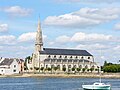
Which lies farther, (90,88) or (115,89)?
(115,89)

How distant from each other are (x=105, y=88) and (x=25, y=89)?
18834mm

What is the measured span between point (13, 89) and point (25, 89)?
2.96 metres

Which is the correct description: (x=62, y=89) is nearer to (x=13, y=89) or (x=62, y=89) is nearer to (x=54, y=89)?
(x=54, y=89)

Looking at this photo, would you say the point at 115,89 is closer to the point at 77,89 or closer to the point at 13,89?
the point at 77,89

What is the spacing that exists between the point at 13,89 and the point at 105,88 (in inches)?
857

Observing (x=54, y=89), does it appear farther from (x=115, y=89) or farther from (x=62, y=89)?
(x=115, y=89)

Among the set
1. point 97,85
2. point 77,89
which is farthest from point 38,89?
point 97,85

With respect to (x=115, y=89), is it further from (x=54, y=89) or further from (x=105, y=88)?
(x=54, y=89)

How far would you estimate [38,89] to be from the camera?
9638 centimetres

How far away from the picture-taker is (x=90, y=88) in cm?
8694

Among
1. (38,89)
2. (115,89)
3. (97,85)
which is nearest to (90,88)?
(97,85)

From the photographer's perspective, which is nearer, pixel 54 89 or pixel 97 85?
pixel 97 85

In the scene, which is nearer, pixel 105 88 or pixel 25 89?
pixel 105 88

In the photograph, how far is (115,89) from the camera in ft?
305
